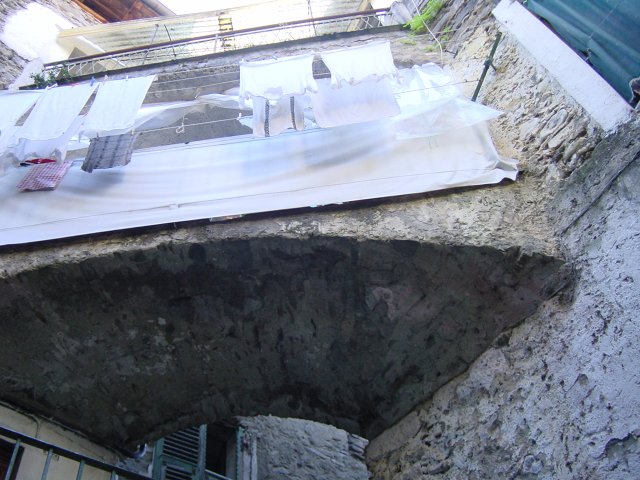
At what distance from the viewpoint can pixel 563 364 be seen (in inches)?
96.8

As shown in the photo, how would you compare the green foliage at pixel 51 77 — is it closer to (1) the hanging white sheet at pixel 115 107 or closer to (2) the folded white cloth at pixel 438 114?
(1) the hanging white sheet at pixel 115 107

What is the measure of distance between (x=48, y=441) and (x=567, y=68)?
3660mm

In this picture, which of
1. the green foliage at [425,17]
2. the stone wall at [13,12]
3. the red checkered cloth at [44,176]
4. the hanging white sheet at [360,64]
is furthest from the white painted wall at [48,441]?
the green foliage at [425,17]

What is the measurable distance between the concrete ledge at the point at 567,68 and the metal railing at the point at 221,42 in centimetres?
226

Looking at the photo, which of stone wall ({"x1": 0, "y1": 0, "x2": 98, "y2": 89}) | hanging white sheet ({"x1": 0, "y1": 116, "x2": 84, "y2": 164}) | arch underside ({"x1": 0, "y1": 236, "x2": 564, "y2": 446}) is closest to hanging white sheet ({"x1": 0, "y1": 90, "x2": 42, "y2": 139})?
hanging white sheet ({"x1": 0, "y1": 116, "x2": 84, "y2": 164})

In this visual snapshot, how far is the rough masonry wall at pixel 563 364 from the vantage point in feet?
7.23

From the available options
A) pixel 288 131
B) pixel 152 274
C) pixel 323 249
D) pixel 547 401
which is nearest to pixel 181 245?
pixel 152 274

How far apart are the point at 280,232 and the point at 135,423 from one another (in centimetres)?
172

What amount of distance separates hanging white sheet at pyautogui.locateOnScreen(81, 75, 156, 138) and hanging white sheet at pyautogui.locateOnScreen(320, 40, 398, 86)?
1.24 m

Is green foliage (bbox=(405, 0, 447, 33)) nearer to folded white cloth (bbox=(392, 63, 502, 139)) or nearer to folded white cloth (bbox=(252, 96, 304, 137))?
folded white cloth (bbox=(392, 63, 502, 139))

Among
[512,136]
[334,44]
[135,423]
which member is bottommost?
[135,423]

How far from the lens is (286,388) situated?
362 centimetres

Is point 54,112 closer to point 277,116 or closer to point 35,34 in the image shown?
point 277,116

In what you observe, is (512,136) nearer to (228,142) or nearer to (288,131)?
(288,131)
